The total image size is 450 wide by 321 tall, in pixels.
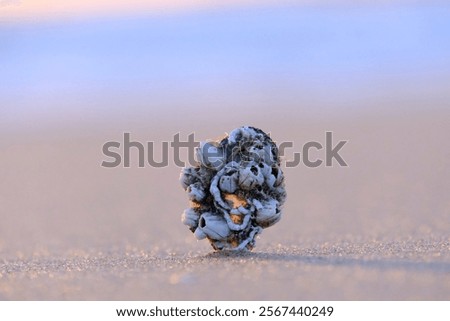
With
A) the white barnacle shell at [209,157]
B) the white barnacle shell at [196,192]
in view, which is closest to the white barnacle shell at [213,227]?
the white barnacle shell at [196,192]

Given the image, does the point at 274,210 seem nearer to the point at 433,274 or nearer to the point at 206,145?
the point at 206,145

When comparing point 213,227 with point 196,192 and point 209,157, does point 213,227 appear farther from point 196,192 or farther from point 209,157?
point 209,157

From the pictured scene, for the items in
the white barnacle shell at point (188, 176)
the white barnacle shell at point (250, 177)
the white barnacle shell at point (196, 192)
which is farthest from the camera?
the white barnacle shell at point (188, 176)

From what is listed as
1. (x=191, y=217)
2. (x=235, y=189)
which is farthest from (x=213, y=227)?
(x=235, y=189)

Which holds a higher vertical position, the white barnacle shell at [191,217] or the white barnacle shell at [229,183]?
the white barnacle shell at [229,183]

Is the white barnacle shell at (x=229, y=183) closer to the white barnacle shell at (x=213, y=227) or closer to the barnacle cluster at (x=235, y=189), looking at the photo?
the barnacle cluster at (x=235, y=189)

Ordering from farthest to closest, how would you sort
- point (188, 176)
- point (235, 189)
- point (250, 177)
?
point (188, 176) → point (235, 189) → point (250, 177)
